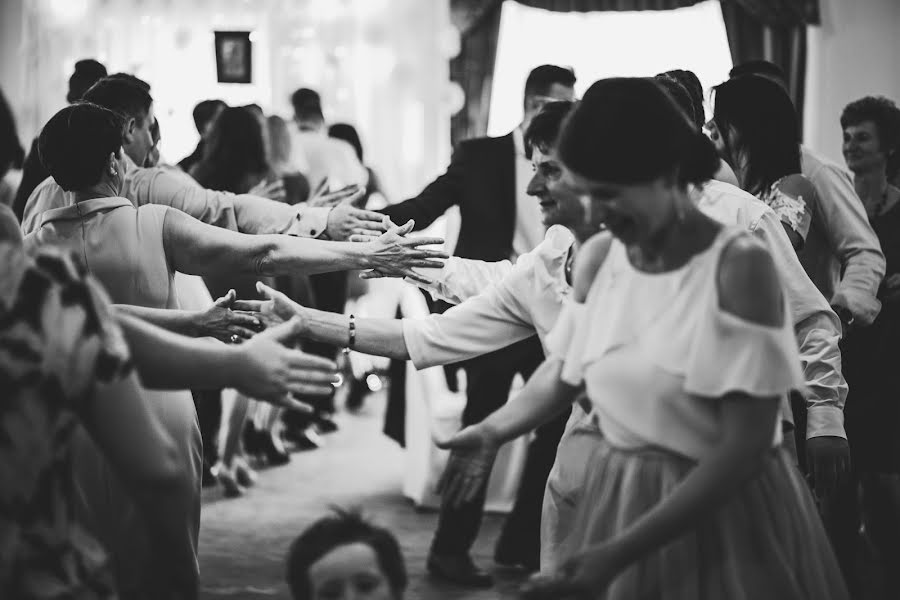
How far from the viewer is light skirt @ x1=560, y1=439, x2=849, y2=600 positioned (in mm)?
1496

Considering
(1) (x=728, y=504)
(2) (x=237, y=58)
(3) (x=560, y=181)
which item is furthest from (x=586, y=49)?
(1) (x=728, y=504)

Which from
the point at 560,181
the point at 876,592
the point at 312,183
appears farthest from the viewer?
the point at 312,183

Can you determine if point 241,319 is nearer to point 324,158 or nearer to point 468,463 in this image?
point 468,463

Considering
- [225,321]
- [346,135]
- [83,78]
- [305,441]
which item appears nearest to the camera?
[225,321]

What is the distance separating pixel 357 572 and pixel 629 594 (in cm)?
40

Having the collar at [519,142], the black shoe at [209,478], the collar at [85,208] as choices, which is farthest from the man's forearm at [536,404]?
the black shoe at [209,478]

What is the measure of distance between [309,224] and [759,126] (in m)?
1.22

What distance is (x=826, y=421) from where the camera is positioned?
2.21 m

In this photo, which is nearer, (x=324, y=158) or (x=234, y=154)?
(x=234, y=154)

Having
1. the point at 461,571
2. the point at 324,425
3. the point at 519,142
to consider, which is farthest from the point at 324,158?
the point at 461,571

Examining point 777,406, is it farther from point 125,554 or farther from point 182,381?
point 125,554

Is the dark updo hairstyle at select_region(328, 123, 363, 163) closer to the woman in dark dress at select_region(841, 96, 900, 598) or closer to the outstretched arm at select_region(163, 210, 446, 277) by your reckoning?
the woman in dark dress at select_region(841, 96, 900, 598)

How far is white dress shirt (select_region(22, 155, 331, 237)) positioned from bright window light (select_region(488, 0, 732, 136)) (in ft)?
18.2

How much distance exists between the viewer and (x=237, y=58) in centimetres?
818
